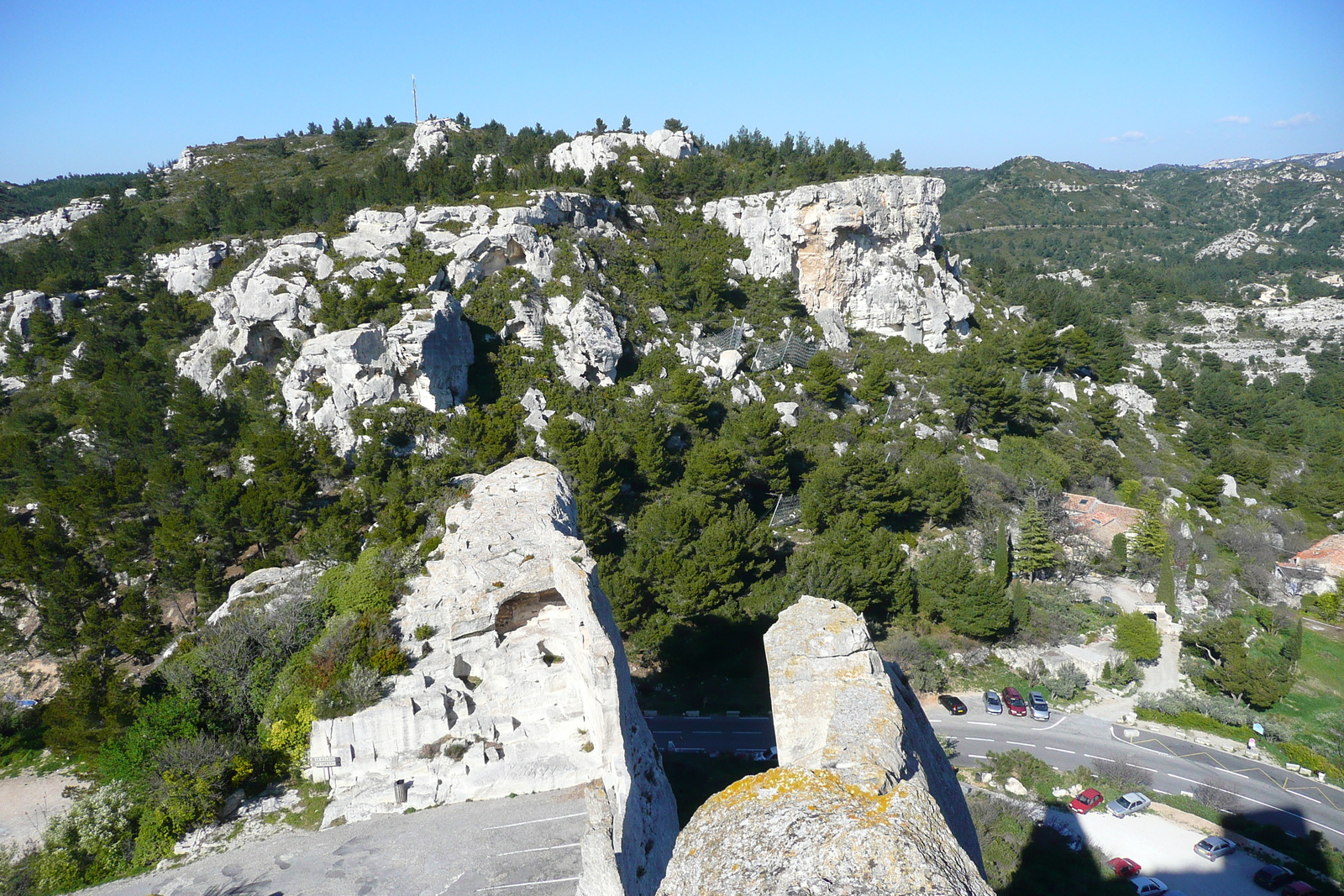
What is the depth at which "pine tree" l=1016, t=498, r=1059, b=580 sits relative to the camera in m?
31.3

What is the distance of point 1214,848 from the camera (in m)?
17.9

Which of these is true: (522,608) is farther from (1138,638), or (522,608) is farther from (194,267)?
(194,267)

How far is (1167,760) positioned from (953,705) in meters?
7.07

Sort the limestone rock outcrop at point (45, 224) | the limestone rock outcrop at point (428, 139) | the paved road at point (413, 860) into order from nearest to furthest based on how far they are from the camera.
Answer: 1. the paved road at point (413, 860)
2. the limestone rock outcrop at point (45, 224)
3. the limestone rock outcrop at point (428, 139)

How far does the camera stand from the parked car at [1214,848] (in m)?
17.8

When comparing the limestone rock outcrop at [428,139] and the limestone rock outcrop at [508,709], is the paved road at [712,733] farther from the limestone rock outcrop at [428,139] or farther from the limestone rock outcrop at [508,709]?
the limestone rock outcrop at [428,139]

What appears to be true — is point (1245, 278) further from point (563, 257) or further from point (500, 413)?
point (500, 413)

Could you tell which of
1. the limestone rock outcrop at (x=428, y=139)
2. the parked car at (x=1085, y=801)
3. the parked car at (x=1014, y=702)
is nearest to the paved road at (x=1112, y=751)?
the parked car at (x=1014, y=702)

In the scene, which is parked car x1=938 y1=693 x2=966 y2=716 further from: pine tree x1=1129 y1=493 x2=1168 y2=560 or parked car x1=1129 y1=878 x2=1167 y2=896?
pine tree x1=1129 y1=493 x2=1168 y2=560

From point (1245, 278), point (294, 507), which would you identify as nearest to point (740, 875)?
point (294, 507)

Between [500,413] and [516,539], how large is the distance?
822 inches

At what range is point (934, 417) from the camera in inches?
1671

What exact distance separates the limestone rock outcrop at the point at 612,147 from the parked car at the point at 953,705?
51599mm

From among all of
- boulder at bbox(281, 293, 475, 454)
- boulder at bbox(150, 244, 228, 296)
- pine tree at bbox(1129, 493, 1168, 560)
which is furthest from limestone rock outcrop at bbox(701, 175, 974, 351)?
boulder at bbox(150, 244, 228, 296)
